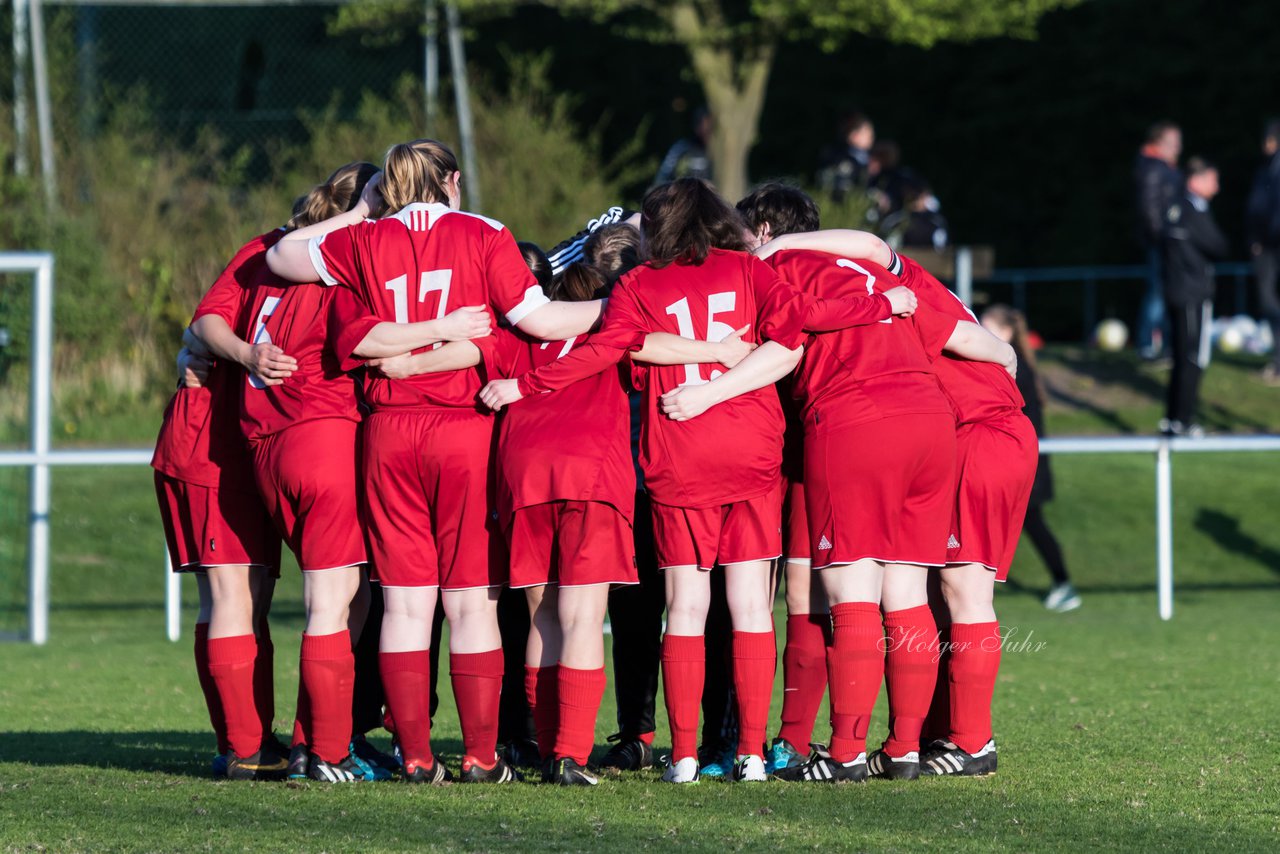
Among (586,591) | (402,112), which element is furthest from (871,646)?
(402,112)

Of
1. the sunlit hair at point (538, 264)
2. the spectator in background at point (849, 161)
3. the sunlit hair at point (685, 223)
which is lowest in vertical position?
the sunlit hair at point (538, 264)

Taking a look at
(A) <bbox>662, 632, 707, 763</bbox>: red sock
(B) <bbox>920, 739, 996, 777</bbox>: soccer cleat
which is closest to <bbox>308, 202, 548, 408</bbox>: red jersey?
(A) <bbox>662, 632, 707, 763</bbox>: red sock

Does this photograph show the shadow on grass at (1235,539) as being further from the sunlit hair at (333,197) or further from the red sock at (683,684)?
the sunlit hair at (333,197)

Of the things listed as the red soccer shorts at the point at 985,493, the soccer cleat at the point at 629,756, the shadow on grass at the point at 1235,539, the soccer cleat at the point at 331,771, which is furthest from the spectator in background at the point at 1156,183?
the soccer cleat at the point at 331,771

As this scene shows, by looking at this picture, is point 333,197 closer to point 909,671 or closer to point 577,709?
point 577,709

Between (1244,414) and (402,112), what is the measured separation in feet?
27.9

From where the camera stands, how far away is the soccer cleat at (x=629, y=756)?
5.40m

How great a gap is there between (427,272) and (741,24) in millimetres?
15302

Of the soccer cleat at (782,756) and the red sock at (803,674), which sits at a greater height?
the red sock at (803,674)

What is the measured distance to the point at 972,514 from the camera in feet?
17.3

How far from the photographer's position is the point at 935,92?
25.3 meters

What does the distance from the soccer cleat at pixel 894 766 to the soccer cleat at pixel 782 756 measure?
21 cm

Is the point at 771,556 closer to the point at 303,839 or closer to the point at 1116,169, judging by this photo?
the point at 303,839

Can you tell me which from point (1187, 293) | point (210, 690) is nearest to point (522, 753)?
point (210, 690)
